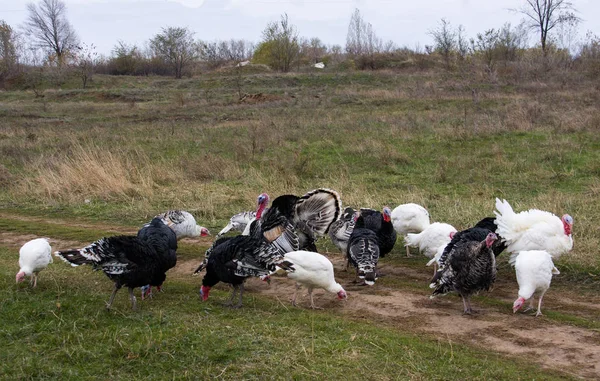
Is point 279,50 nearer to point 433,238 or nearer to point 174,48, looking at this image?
point 174,48

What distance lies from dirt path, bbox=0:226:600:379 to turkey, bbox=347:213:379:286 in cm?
19

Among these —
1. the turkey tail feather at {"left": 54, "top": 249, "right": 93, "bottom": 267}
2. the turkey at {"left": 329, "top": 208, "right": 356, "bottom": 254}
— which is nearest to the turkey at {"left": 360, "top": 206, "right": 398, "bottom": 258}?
the turkey at {"left": 329, "top": 208, "right": 356, "bottom": 254}

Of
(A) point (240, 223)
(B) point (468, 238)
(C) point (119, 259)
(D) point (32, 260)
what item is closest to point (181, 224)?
(A) point (240, 223)

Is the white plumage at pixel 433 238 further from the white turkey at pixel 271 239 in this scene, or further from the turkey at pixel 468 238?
the white turkey at pixel 271 239

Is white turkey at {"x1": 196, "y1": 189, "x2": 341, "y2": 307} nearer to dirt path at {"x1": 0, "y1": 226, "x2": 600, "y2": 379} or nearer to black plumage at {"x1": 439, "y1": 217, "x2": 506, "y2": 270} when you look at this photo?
dirt path at {"x1": 0, "y1": 226, "x2": 600, "y2": 379}

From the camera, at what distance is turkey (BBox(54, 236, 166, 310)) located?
253 inches

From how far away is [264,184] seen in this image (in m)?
13.9

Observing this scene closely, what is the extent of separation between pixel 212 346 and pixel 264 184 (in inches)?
339

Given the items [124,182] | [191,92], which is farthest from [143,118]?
[124,182]

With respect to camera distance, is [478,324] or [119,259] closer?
[478,324]

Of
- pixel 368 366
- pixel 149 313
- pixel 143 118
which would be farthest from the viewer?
pixel 143 118

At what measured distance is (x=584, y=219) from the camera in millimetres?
9766

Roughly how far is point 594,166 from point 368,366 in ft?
35.8

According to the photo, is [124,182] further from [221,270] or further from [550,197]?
[550,197]
